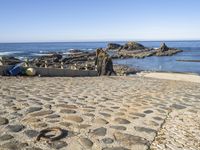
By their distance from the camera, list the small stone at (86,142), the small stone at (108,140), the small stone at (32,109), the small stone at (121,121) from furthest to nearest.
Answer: the small stone at (32,109)
the small stone at (121,121)
the small stone at (108,140)
the small stone at (86,142)

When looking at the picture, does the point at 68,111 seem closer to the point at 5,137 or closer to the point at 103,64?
the point at 5,137

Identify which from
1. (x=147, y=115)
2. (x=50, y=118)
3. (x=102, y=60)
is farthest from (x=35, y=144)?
(x=102, y=60)

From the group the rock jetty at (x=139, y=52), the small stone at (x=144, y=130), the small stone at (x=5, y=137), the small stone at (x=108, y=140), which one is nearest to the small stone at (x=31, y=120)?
the small stone at (x=5, y=137)

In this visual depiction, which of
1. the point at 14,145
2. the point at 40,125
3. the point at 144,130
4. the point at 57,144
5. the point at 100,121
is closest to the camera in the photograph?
the point at 14,145

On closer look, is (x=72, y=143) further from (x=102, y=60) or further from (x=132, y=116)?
(x=102, y=60)

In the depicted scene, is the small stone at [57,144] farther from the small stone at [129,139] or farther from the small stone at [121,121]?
the small stone at [121,121]

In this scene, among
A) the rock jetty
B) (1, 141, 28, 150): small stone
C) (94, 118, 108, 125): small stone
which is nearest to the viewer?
(1, 141, 28, 150): small stone

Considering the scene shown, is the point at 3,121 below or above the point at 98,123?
above

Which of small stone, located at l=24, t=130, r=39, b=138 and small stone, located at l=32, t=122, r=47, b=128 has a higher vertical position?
small stone, located at l=24, t=130, r=39, b=138

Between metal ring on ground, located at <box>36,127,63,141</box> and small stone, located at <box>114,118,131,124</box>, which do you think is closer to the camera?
metal ring on ground, located at <box>36,127,63,141</box>

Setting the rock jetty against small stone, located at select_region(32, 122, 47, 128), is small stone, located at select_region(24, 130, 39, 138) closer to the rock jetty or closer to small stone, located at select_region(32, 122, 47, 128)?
small stone, located at select_region(32, 122, 47, 128)

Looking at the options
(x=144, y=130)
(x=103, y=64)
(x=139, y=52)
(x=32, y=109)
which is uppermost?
(x=32, y=109)

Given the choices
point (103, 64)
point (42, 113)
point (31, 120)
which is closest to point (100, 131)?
point (31, 120)

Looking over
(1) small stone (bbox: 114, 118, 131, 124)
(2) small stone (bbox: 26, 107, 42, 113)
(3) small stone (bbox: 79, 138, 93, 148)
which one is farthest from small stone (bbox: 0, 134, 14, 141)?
(1) small stone (bbox: 114, 118, 131, 124)
